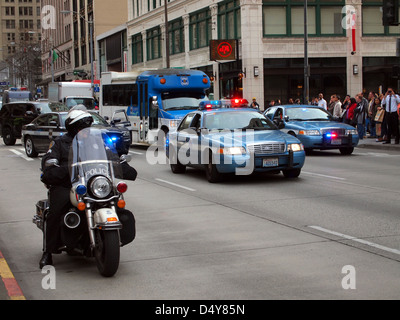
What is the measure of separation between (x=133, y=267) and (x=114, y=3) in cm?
7843

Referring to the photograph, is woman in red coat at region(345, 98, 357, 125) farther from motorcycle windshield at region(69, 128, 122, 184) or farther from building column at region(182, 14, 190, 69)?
building column at region(182, 14, 190, 69)

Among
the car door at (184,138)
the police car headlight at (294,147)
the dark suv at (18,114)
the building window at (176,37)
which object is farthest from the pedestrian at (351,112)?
the building window at (176,37)

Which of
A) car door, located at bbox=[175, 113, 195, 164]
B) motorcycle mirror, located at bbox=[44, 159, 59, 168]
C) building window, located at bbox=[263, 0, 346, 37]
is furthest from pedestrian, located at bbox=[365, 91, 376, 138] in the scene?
motorcycle mirror, located at bbox=[44, 159, 59, 168]

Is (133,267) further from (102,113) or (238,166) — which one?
(102,113)

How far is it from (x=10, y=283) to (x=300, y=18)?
135 ft

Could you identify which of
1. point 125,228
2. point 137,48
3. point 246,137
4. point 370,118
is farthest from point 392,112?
point 137,48

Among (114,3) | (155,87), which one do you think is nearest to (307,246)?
(155,87)

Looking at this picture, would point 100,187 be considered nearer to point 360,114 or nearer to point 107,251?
point 107,251

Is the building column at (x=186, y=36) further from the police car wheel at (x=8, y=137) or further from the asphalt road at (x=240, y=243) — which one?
the asphalt road at (x=240, y=243)

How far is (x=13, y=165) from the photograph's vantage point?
21.0 meters

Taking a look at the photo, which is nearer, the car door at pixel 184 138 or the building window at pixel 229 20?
the car door at pixel 184 138

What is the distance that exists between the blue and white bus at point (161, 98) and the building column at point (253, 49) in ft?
58.8

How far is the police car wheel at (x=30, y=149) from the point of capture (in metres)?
24.0

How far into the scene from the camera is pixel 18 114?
30531 mm
